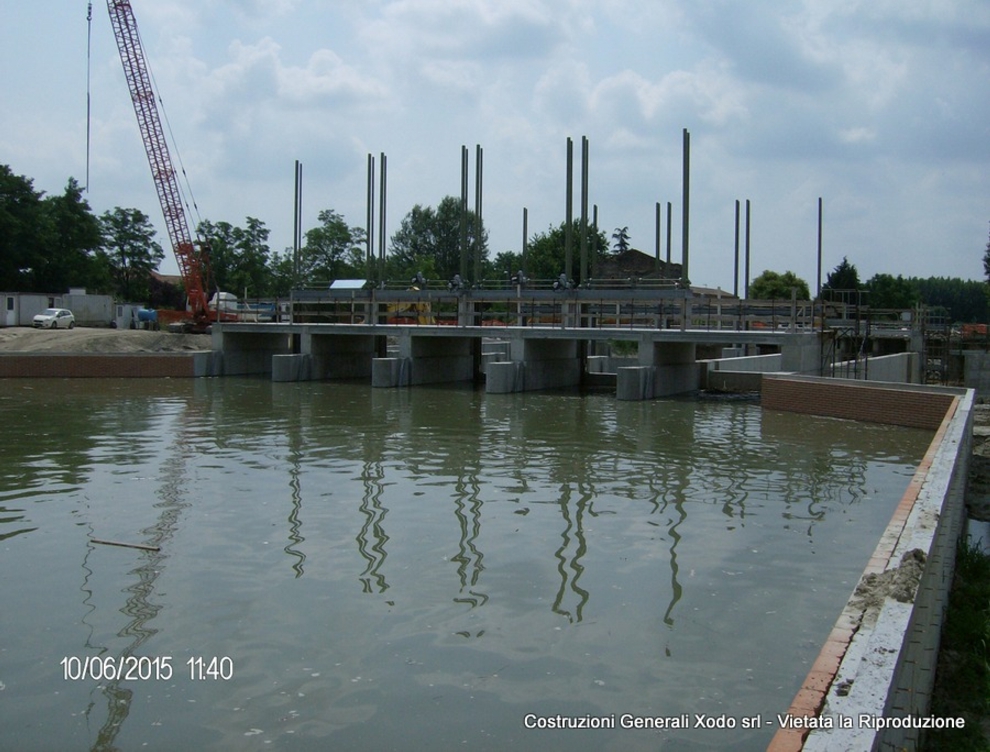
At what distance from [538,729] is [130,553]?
6187 millimetres

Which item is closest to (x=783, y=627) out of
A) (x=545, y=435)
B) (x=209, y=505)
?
(x=209, y=505)

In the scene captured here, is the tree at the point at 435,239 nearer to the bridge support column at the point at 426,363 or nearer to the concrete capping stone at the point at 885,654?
the bridge support column at the point at 426,363

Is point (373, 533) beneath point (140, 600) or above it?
above

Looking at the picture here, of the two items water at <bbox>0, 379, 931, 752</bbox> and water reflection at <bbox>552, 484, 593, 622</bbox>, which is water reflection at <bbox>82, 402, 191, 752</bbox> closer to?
water at <bbox>0, 379, 931, 752</bbox>

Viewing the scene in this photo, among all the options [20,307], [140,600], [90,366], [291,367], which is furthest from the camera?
[20,307]

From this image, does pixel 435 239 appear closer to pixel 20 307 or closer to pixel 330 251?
pixel 330 251

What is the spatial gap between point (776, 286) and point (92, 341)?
5322cm

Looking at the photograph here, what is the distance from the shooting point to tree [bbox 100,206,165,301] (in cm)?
8781

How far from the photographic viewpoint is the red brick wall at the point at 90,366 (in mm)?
37938

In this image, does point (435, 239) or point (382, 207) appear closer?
point (382, 207)

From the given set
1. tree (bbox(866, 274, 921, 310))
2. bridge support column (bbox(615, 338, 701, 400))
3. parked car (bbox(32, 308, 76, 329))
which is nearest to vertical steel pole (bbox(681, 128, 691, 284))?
bridge support column (bbox(615, 338, 701, 400))

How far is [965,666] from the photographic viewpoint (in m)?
7.76

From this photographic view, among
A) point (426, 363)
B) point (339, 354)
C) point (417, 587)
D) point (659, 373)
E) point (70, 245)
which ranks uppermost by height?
point (70, 245)

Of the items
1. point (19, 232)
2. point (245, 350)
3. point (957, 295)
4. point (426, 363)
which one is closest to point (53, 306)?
point (19, 232)
